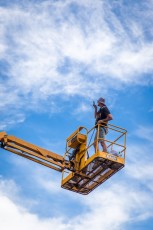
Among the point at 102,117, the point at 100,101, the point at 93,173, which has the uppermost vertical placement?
the point at 100,101

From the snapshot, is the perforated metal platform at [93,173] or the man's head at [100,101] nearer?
the perforated metal platform at [93,173]

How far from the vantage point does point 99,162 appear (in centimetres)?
2006

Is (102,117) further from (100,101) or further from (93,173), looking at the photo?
(93,173)

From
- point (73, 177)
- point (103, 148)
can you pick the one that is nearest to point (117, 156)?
point (103, 148)

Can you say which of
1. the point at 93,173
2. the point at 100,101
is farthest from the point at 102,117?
the point at 93,173

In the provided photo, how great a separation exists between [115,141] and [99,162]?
146cm

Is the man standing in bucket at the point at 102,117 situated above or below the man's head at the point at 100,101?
below

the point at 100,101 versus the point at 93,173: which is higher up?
the point at 100,101

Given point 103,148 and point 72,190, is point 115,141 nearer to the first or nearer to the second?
point 103,148

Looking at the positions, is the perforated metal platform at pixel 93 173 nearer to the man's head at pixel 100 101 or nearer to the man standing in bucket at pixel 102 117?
the man standing in bucket at pixel 102 117

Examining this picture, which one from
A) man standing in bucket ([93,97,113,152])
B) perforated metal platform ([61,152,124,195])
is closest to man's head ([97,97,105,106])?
man standing in bucket ([93,97,113,152])

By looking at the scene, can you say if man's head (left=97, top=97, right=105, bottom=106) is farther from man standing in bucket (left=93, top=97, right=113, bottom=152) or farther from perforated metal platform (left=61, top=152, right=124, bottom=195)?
perforated metal platform (left=61, top=152, right=124, bottom=195)

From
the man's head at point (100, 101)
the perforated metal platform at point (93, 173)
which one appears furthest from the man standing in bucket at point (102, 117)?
the perforated metal platform at point (93, 173)

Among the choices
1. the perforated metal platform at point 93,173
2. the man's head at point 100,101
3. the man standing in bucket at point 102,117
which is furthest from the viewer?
the man's head at point 100,101
